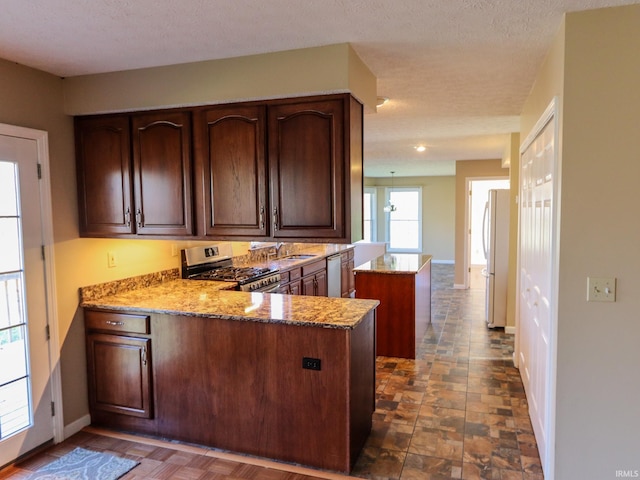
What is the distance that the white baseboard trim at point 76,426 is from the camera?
3.00m

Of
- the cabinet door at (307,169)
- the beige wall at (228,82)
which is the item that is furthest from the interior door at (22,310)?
the cabinet door at (307,169)

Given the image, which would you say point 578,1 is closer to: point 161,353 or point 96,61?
point 96,61

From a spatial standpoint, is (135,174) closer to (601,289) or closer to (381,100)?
(381,100)

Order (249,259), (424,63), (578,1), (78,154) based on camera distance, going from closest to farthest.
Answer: (578,1) → (424,63) → (78,154) → (249,259)

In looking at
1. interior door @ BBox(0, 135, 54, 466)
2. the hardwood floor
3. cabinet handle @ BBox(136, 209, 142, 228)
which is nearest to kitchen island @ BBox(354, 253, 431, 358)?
the hardwood floor

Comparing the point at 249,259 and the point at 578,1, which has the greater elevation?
the point at 578,1

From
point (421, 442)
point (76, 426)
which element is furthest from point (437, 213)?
point (76, 426)

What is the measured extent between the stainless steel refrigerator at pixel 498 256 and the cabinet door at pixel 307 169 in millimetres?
3475

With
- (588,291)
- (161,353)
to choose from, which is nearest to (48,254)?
(161,353)

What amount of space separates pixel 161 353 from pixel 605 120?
2812 millimetres

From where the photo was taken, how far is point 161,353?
2.88 meters

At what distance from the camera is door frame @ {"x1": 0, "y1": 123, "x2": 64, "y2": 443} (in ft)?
9.33

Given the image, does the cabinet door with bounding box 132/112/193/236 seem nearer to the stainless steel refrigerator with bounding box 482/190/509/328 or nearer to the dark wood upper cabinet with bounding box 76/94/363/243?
the dark wood upper cabinet with bounding box 76/94/363/243

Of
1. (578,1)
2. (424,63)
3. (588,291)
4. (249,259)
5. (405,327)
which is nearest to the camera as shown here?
(578,1)
